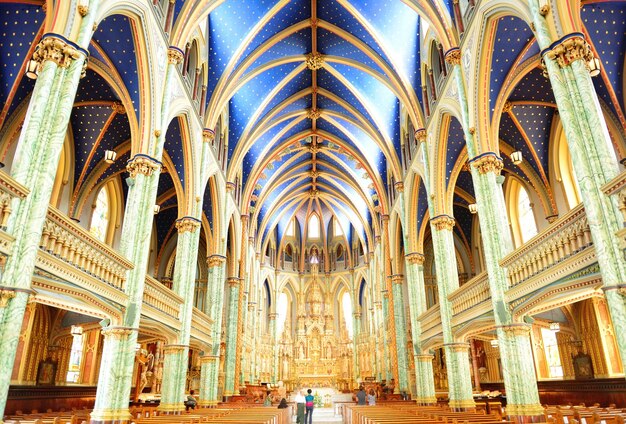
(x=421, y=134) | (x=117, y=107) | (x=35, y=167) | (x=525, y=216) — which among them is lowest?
(x=35, y=167)

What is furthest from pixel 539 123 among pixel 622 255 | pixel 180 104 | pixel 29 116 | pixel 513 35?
pixel 29 116

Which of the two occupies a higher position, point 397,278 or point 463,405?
point 397,278

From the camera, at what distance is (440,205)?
17297mm

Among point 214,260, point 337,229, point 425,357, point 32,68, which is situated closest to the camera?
point 32,68

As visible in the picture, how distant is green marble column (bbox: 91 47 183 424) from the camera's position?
1012 cm

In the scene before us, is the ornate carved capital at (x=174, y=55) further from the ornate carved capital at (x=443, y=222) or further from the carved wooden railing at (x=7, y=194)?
the ornate carved capital at (x=443, y=222)

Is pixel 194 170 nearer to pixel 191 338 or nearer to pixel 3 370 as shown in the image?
pixel 191 338

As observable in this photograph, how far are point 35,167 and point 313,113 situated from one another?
67.6ft

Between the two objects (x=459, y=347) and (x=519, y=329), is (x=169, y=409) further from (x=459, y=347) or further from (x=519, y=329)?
(x=519, y=329)

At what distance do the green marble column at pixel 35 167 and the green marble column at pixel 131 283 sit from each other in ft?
12.3

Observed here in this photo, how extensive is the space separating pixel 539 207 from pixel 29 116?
18298 mm

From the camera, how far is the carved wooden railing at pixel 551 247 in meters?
8.49

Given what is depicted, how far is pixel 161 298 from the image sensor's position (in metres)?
13.8

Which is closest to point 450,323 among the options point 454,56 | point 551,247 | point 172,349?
point 551,247
